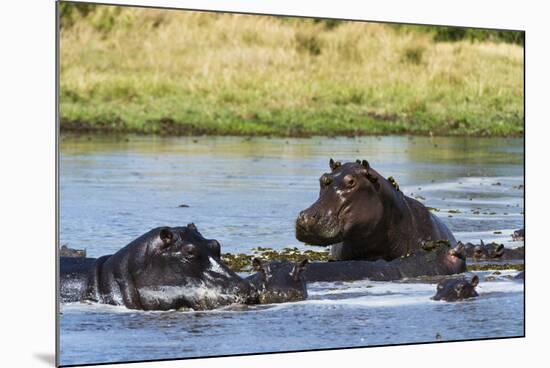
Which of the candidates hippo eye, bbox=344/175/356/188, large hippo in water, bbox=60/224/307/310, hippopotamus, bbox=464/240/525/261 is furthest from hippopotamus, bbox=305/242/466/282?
large hippo in water, bbox=60/224/307/310

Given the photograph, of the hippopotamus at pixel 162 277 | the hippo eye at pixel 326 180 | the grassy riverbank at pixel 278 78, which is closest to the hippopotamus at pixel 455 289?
the hippo eye at pixel 326 180

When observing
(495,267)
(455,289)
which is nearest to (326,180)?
(455,289)

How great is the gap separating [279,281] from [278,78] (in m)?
1.87

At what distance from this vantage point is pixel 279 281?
27.6 ft

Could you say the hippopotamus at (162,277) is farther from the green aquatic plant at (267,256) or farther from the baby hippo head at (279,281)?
the green aquatic plant at (267,256)

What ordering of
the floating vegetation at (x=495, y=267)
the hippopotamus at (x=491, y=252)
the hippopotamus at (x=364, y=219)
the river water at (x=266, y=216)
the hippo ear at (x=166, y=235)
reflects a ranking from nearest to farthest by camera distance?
the hippo ear at (x=166, y=235)
the river water at (x=266, y=216)
the hippopotamus at (x=364, y=219)
the floating vegetation at (x=495, y=267)
the hippopotamus at (x=491, y=252)

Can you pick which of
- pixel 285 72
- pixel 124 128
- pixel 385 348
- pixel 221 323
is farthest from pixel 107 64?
pixel 385 348

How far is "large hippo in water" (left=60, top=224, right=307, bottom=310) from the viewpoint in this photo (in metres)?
8.13

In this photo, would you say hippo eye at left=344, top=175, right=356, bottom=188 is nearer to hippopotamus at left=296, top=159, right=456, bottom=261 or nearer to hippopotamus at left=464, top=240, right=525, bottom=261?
hippopotamus at left=296, top=159, right=456, bottom=261

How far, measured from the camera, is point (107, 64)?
9.16 m

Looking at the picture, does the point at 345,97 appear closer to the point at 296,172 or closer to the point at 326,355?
the point at 296,172

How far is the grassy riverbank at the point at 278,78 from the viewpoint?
355 inches

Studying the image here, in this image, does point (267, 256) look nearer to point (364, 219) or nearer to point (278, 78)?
point (364, 219)

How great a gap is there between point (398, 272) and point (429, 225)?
A: 63cm
